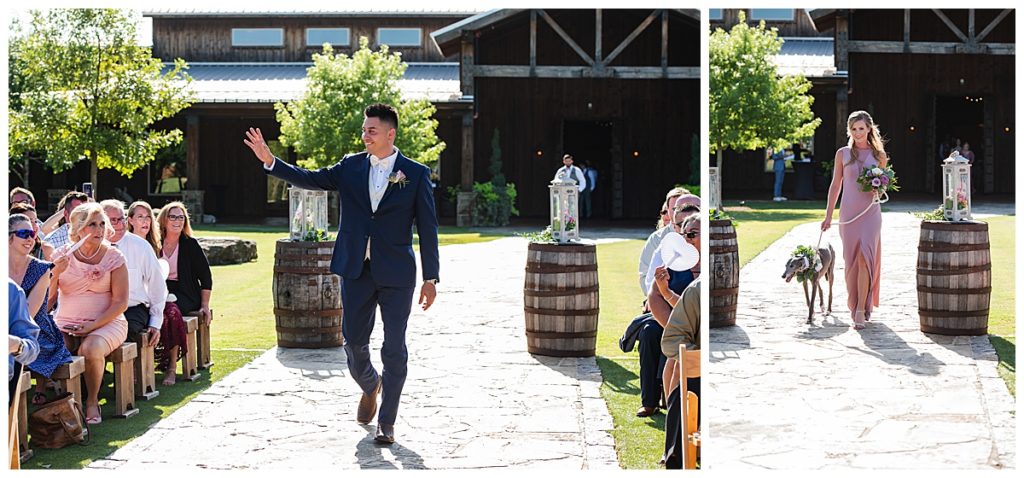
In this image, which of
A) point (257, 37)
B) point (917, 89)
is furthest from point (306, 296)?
point (257, 37)

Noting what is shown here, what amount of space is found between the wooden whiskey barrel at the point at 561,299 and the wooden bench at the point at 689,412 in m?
3.00

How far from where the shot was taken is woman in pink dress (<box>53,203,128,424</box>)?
6.64 metres

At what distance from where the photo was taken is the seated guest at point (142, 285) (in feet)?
23.8

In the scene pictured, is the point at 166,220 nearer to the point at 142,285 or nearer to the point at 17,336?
the point at 142,285

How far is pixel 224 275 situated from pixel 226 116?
33.6 ft

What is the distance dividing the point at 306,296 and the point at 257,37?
20.3 metres

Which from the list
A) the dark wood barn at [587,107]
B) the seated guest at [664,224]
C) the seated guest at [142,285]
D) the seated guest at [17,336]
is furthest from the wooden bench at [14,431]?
the dark wood barn at [587,107]

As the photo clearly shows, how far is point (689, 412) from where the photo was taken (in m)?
5.06

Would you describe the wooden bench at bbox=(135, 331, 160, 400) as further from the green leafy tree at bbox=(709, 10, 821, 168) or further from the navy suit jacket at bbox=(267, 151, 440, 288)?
the green leafy tree at bbox=(709, 10, 821, 168)

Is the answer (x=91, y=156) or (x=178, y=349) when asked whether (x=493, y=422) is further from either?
(x=91, y=156)

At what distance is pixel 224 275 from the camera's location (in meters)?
14.6

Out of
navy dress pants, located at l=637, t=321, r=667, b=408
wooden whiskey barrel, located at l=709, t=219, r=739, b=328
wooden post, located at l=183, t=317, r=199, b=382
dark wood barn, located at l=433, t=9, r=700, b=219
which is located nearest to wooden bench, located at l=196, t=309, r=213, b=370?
wooden post, located at l=183, t=317, r=199, b=382

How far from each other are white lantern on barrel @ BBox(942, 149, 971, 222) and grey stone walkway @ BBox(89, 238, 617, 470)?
2516 mm

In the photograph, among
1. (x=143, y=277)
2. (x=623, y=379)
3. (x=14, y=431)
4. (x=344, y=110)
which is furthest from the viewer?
(x=344, y=110)
